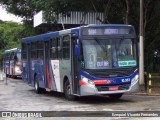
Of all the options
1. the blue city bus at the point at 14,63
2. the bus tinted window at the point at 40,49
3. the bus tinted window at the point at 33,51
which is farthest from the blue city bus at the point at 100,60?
the blue city bus at the point at 14,63

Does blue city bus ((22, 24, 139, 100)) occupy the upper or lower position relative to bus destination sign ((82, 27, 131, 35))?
lower

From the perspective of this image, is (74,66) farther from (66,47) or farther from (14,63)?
(14,63)

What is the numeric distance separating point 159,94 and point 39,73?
6.25 m

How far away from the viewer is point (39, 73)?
2250 centimetres

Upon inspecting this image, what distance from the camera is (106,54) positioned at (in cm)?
1689

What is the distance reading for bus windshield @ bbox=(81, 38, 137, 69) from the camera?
1677 centimetres

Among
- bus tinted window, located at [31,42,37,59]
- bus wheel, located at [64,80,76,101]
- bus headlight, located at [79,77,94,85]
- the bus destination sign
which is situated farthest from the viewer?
bus tinted window, located at [31,42,37,59]

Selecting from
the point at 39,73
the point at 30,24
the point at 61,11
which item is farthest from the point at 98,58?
the point at 30,24

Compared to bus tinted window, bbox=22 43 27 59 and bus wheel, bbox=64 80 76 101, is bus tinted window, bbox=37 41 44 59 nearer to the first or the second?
bus tinted window, bbox=22 43 27 59

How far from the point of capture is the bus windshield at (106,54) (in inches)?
660

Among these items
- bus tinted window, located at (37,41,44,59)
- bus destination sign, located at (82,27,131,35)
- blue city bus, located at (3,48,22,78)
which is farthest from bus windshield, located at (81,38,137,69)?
blue city bus, located at (3,48,22,78)

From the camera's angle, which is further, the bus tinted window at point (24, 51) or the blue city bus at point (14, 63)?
the blue city bus at point (14, 63)

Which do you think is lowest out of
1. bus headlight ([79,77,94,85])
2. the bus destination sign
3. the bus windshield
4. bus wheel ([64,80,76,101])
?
bus wheel ([64,80,76,101])

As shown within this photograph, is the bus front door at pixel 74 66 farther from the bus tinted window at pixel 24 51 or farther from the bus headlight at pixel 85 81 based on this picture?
the bus tinted window at pixel 24 51
